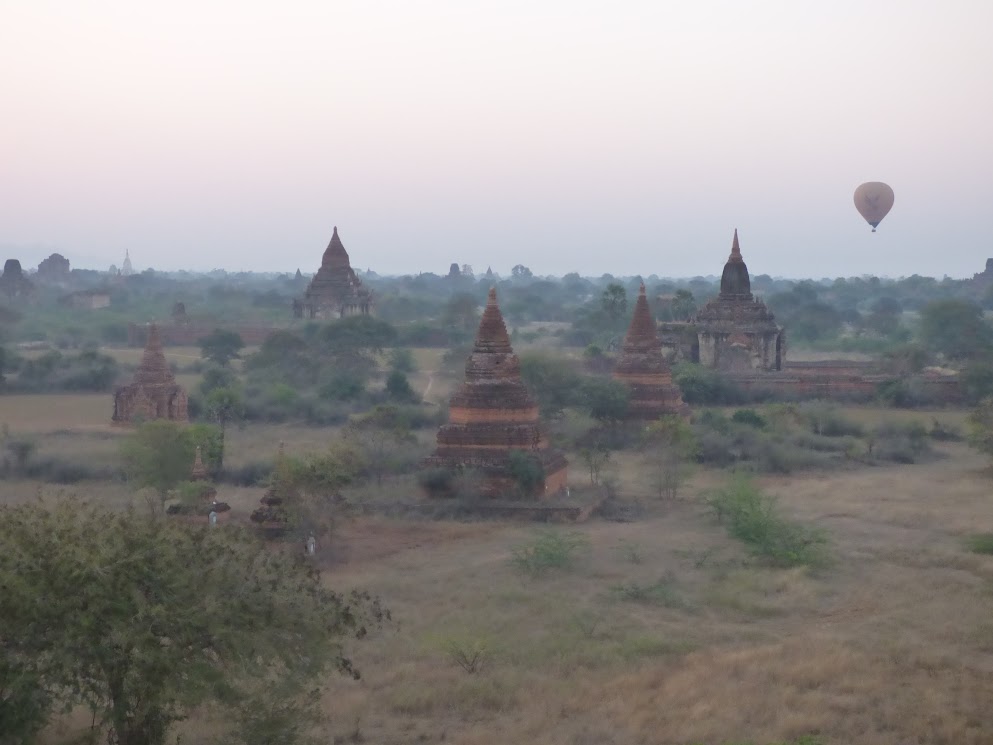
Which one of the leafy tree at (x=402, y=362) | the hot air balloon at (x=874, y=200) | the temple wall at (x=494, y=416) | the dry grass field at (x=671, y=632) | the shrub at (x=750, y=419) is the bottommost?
the dry grass field at (x=671, y=632)

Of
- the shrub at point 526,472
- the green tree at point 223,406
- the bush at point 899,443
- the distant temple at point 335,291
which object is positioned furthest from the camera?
the distant temple at point 335,291

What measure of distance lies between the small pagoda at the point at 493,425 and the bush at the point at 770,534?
4.16 meters

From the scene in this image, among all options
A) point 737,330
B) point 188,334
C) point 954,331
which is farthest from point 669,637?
point 188,334

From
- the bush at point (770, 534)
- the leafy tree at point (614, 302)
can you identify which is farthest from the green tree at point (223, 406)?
the leafy tree at point (614, 302)

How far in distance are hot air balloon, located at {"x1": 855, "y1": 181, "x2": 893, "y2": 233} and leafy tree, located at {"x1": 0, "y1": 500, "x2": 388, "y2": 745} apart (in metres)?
51.2

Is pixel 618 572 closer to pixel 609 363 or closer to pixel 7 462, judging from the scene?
pixel 7 462

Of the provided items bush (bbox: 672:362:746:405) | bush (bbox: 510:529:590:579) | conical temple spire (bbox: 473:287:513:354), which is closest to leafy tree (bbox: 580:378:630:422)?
conical temple spire (bbox: 473:287:513:354)

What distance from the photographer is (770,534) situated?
1906cm

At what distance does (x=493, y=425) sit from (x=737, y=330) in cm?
2365

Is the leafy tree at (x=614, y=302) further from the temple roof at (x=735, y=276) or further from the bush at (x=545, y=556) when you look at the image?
the bush at (x=545, y=556)

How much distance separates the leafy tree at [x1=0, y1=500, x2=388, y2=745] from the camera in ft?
28.5

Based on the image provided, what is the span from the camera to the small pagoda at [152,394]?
33.7 m

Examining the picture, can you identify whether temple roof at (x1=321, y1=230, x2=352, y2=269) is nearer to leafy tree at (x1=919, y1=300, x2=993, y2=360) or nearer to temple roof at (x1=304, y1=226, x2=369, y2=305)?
temple roof at (x1=304, y1=226, x2=369, y2=305)

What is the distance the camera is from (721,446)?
30359 millimetres
